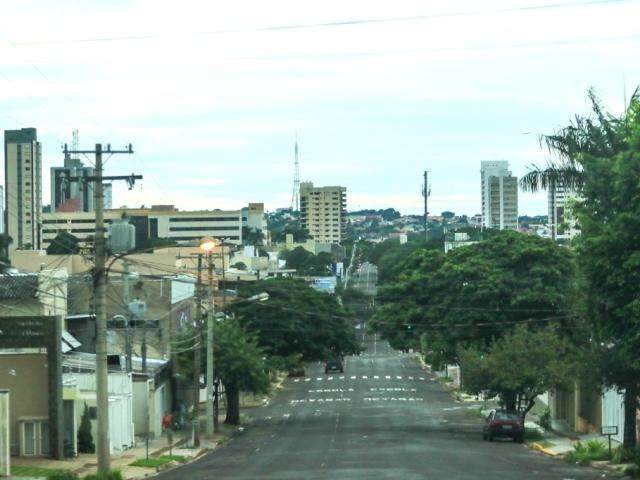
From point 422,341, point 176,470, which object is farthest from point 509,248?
point 176,470

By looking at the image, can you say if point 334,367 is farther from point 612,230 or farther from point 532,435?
point 612,230

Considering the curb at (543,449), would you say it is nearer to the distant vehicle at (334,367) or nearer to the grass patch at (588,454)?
the grass patch at (588,454)

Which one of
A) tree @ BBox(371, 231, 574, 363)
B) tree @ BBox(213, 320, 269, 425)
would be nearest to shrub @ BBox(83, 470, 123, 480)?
tree @ BBox(213, 320, 269, 425)

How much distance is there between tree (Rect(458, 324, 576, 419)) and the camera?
5353 cm

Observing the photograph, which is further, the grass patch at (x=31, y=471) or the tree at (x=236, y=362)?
the tree at (x=236, y=362)

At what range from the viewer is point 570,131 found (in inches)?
1416

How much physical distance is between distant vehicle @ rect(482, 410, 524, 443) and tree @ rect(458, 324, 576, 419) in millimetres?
1390

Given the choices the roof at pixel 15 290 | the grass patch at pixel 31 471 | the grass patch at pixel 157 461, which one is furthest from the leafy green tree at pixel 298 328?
the grass patch at pixel 31 471

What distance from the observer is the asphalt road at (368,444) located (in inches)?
1415

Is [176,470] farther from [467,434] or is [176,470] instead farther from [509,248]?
[509,248]

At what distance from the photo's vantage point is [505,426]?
52344mm

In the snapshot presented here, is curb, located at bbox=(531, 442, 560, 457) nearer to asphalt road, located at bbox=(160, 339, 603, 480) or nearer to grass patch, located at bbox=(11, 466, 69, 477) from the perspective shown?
asphalt road, located at bbox=(160, 339, 603, 480)

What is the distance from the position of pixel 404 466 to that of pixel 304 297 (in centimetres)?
4611

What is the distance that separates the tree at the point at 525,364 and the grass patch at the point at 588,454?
9.51 m
